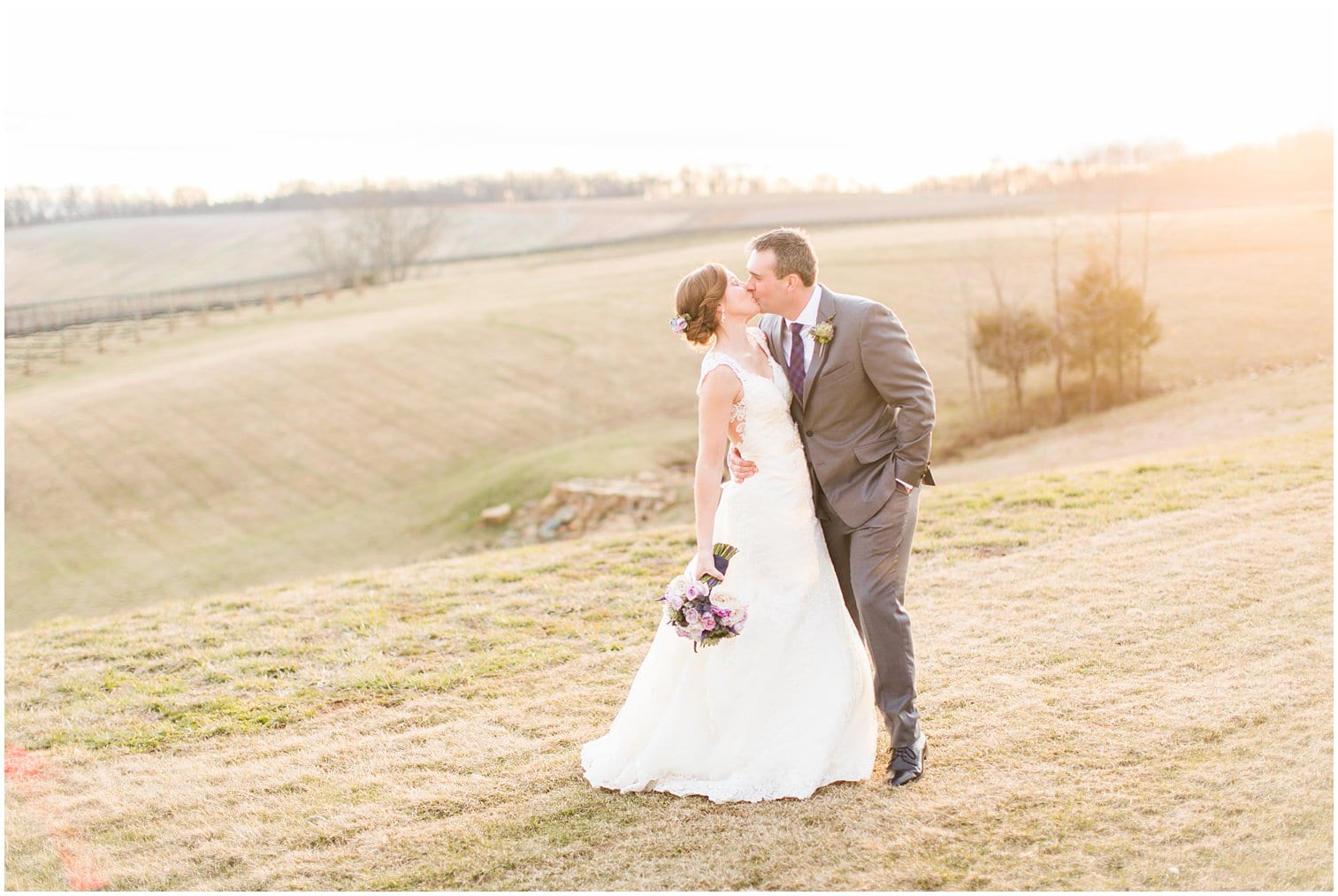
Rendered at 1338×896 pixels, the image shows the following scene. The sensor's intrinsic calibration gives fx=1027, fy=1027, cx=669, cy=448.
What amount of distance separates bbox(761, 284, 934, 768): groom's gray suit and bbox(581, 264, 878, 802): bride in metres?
0.15

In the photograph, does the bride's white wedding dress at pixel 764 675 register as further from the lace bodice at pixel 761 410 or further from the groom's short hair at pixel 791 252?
the groom's short hair at pixel 791 252

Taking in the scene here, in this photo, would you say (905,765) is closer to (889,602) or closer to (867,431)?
(889,602)

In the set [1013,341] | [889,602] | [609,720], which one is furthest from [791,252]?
[1013,341]

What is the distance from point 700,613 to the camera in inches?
209

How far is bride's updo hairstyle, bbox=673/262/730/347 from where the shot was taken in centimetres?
539

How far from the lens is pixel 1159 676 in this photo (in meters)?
6.84

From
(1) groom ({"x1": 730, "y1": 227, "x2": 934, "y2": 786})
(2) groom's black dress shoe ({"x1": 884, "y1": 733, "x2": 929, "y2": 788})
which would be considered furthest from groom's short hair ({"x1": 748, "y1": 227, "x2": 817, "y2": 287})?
(2) groom's black dress shoe ({"x1": 884, "y1": 733, "x2": 929, "y2": 788})

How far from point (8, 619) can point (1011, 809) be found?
Answer: 2405 cm

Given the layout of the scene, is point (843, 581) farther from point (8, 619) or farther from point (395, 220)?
point (395, 220)

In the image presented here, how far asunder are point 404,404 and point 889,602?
3332 centimetres

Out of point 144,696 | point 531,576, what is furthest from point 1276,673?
point 144,696

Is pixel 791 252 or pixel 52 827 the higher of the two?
pixel 791 252

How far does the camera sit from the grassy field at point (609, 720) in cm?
492

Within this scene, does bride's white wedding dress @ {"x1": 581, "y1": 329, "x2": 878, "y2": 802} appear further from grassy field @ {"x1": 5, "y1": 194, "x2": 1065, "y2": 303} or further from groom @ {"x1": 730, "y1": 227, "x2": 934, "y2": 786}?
grassy field @ {"x1": 5, "y1": 194, "x2": 1065, "y2": 303}
